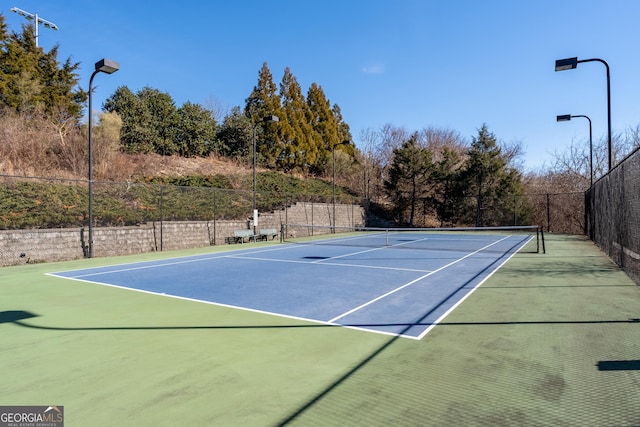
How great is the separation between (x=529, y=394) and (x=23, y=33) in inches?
1312

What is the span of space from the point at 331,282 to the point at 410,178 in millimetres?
25113

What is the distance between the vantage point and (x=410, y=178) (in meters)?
31.8

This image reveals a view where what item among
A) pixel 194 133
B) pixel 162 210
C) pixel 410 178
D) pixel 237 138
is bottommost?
pixel 162 210

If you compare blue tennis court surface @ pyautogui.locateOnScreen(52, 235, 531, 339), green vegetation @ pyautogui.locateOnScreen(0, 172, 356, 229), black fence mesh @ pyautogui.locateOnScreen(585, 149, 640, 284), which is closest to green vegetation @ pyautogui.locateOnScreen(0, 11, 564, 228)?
green vegetation @ pyautogui.locateOnScreen(0, 172, 356, 229)

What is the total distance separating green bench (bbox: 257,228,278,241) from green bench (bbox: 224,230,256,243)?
617 mm

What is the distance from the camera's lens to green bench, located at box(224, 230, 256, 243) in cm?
1859

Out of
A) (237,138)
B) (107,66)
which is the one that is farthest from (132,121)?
(107,66)

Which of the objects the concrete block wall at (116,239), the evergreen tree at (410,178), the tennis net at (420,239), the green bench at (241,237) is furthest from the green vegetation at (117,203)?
the evergreen tree at (410,178)

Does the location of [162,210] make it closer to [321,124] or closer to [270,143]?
[270,143]

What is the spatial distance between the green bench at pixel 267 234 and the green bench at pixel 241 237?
0.62 meters

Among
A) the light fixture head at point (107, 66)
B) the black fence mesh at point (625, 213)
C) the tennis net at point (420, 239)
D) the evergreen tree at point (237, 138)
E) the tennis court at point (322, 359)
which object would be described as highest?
Result: the evergreen tree at point (237, 138)

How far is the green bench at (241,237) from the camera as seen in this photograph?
18.6 meters

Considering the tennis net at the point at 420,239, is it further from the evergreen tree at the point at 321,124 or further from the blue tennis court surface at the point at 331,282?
the evergreen tree at the point at 321,124

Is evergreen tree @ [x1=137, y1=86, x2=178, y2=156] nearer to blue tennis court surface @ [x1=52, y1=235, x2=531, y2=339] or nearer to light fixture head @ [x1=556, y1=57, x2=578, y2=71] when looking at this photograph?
blue tennis court surface @ [x1=52, y1=235, x2=531, y2=339]
